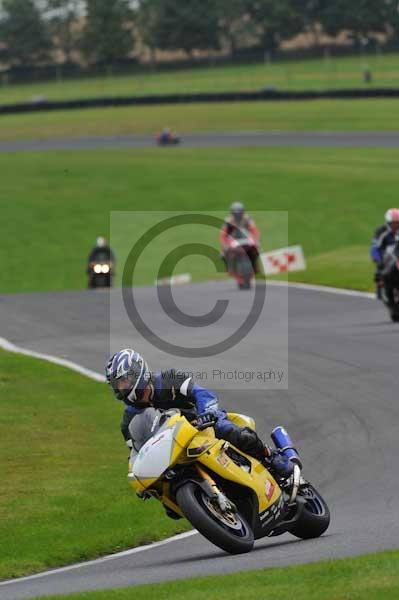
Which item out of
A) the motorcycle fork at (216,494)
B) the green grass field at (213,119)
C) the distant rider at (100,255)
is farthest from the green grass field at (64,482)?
the green grass field at (213,119)

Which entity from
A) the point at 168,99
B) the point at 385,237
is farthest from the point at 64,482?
the point at 168,99

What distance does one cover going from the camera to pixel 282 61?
98750mm

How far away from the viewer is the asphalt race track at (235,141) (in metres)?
62.8

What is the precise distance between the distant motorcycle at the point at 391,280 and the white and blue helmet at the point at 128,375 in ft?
38.4

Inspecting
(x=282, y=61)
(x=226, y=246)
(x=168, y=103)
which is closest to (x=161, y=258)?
(x=226, y=246)

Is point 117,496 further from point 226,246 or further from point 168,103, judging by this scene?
point 168,103

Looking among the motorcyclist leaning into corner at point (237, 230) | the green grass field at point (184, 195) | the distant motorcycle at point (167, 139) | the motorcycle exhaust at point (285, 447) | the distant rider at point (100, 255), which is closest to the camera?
the motorcycle exhaust at point (285, 447)

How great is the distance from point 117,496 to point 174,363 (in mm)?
7279

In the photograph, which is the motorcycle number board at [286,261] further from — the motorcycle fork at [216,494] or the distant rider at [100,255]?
the motorcycle fork at [216,494]

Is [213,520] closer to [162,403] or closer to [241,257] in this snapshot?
[162,403]

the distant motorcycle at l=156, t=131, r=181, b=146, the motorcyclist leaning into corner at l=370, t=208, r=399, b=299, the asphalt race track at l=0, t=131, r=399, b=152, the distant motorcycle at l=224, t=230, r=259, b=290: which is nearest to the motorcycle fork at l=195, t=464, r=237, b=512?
the motorcyclist leaning into corner at l=370, t=208, r=399, b=299

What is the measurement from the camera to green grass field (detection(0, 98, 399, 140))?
68688 mm

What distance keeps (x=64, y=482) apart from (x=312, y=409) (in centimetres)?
366

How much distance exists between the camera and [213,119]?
72.5 m
